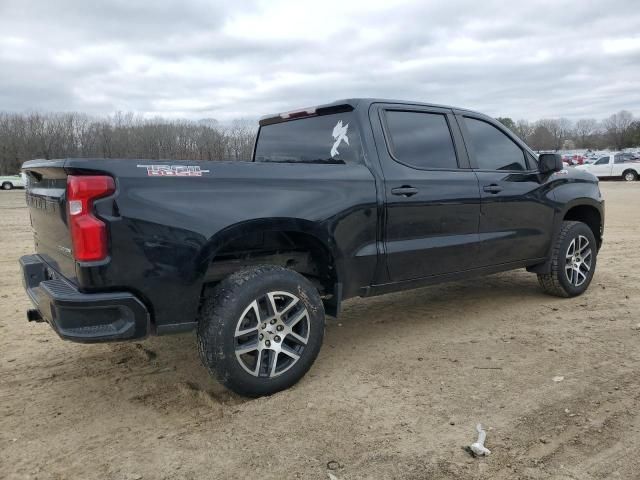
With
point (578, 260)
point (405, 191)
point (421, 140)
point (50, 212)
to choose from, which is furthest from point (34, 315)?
point (578, 260)

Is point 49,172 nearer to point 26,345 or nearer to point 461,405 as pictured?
point 26,345

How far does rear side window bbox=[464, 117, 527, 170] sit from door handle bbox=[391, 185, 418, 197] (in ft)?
3.22

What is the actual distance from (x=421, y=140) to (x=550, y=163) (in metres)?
1.56

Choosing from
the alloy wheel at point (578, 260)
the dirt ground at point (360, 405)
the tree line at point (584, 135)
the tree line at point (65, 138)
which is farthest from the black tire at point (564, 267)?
the tree line at point (584, 135)

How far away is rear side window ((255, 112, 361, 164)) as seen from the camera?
401cm

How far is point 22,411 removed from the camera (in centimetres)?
319

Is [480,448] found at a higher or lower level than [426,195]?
lower

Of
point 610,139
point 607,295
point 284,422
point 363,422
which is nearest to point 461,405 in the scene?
point 363,422

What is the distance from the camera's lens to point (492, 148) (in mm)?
4863

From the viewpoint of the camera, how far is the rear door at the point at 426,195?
3963 mm

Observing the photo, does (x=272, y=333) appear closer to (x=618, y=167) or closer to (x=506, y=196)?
(x=506, y=196)

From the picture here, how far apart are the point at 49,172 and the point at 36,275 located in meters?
0.82

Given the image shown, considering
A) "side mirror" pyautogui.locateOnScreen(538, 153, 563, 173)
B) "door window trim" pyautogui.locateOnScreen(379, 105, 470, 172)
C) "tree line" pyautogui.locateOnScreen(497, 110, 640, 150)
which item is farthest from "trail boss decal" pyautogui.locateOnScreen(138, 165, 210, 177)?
"tree line" pyautogui.locateOnScreen(497, 110, 640, 150)

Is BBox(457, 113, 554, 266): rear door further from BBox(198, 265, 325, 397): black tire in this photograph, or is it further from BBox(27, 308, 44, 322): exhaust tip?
BBox(27, 308, 44, 322): exhaust tip
